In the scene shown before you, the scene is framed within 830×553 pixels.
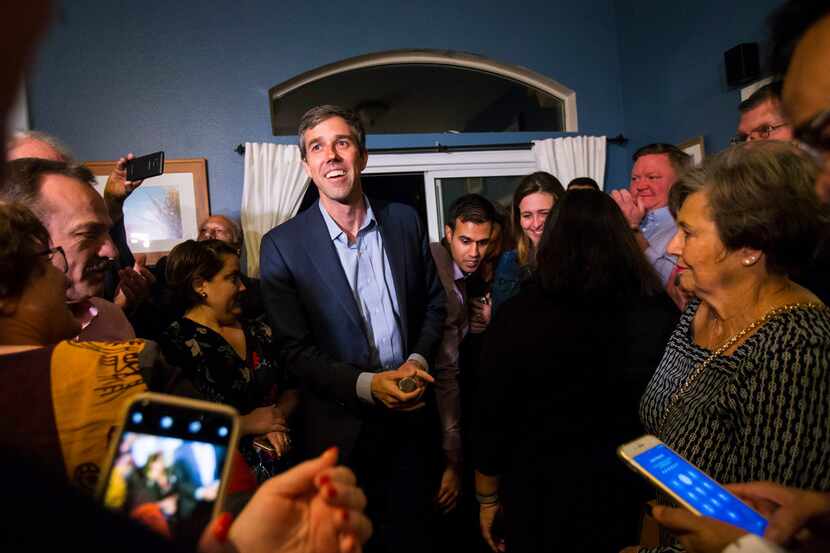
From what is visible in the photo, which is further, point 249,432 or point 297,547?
point 249,432

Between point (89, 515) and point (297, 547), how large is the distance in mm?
366

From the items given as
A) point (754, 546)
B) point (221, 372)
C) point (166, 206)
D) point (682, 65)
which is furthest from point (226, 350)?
point (682, 65)

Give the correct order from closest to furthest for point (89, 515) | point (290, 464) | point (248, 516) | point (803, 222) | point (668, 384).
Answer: point (89, 515) < point (248, 516) < point (803, 222) < point (668, 384) < point (290, 464)

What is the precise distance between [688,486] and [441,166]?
409 cm

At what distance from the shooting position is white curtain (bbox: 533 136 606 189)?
4.82 m

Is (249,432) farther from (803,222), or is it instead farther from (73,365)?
(803,222)

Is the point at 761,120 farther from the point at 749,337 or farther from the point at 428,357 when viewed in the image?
the point at 428,357

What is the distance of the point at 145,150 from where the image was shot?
421 centimetres

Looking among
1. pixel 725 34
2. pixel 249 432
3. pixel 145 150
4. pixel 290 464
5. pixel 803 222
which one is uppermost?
pixel 725 34

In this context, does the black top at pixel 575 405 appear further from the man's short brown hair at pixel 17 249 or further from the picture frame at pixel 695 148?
the picture frame at pixel 695 148

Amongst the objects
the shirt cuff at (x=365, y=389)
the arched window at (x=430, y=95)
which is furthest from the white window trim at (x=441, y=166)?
the shirt cuff at (x=365, y=389)

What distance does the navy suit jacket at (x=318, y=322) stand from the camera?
1766mm

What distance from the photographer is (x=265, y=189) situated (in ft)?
14.1

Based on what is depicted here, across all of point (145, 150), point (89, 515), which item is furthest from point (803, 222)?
point (145, 150)
